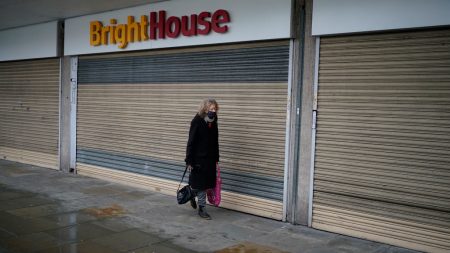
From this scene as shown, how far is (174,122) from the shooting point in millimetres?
8680

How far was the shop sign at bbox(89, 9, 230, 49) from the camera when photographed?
7.72 meters

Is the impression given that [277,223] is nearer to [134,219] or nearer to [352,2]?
[134,219]

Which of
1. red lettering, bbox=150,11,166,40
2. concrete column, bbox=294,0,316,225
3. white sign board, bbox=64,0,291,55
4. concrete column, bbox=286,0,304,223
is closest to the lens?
concrete column, bbox=294,0,316,225

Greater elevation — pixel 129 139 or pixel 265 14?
pixel 265 14

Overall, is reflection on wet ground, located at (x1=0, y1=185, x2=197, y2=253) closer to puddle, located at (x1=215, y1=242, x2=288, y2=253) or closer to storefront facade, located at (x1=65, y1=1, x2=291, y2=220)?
puddle, located at (x1=215, y1=242, x2=288, y2=253)

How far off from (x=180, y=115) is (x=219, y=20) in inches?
76.7

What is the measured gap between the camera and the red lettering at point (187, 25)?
805 cm

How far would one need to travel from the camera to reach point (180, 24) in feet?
27.4

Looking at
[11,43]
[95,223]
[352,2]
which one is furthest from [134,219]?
[11,43]

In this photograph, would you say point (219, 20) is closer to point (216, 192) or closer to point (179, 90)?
point (179, 90)

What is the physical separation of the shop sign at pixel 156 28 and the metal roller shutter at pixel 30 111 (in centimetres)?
216

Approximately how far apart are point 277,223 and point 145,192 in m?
3.05

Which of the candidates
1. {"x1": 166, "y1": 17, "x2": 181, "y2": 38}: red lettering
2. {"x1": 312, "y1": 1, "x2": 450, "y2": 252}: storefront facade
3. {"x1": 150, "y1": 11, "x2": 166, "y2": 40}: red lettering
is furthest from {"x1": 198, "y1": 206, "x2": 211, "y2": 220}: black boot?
{"x1": 150, "y1": 11, "x2": 166, "y2": 40}: red lettering

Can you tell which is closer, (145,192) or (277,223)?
(277,223)
